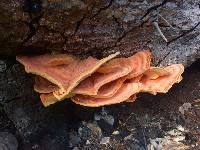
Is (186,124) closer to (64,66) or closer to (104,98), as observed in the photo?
(104,98)

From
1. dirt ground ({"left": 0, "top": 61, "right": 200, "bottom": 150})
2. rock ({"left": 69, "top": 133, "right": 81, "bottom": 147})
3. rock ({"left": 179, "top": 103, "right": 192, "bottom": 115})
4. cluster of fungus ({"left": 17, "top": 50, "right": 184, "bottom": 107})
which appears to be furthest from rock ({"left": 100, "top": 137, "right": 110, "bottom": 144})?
rock ({"left": 179, "top": 103, "right": 192, "bottom": 115})

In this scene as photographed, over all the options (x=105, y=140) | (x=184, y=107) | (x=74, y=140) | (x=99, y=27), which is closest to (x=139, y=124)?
(x=105, y=140)

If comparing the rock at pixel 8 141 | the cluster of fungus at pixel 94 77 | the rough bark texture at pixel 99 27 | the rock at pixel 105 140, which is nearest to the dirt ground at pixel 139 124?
the rock at pixel 105 140

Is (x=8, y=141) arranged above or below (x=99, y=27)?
below

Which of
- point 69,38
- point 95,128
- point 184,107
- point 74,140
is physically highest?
point 69,38

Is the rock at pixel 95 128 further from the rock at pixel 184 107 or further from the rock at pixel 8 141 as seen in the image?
the rock at pixel 184 107

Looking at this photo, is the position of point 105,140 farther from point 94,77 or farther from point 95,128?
point 94,77

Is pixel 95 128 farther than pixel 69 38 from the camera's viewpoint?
Yes
